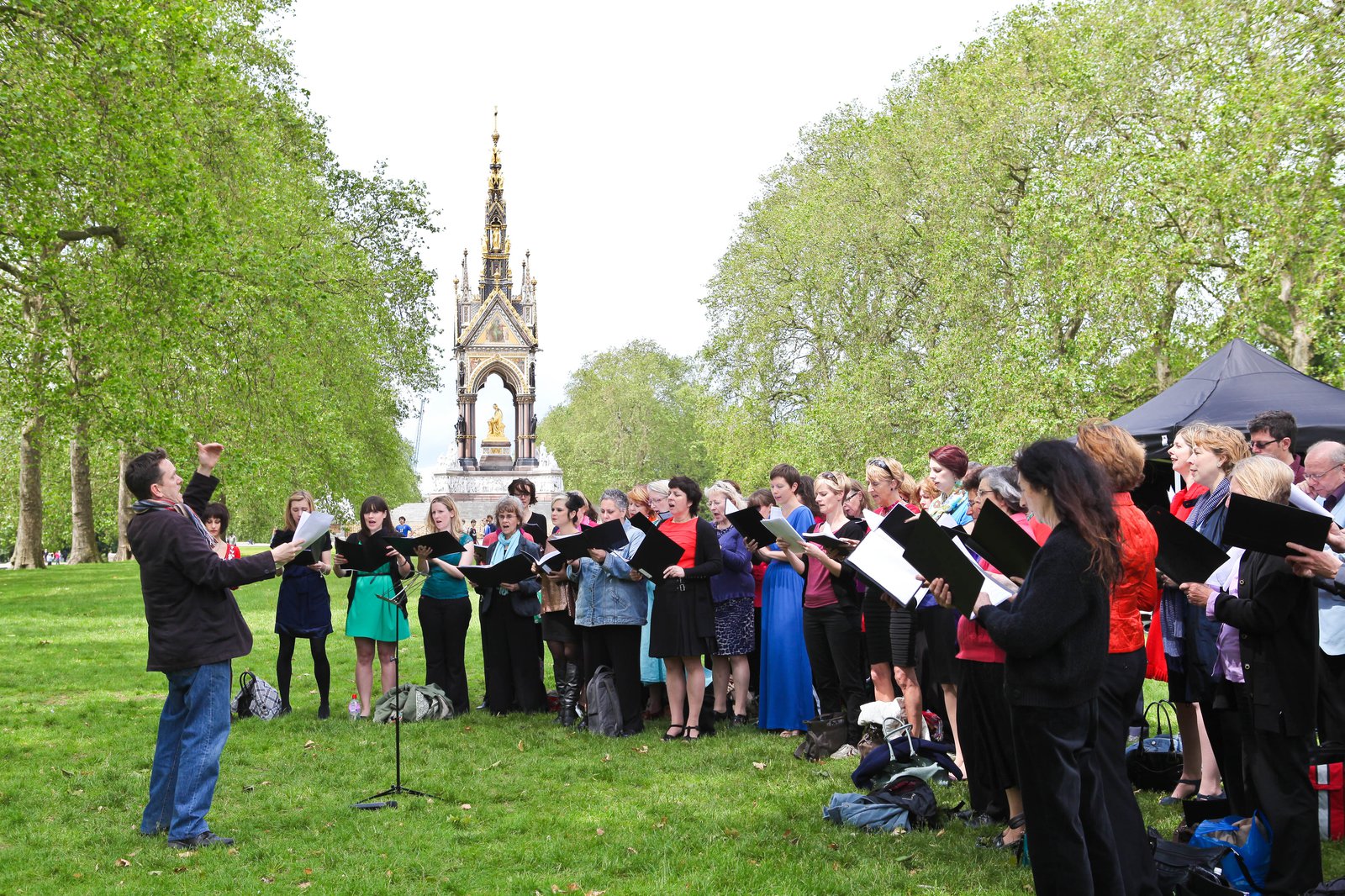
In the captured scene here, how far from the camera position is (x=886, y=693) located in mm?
7762

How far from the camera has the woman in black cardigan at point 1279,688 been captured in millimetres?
4488

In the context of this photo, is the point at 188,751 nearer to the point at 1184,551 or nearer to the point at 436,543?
the point at 436,543

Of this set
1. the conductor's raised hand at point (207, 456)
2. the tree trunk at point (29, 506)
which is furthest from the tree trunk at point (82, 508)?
the conductor's raised hand at point (207, 456)

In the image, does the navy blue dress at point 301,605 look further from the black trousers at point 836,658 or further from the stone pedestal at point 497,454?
the stone pedestal at point 497,454

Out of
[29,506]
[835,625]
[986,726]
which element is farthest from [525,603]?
[29,506]

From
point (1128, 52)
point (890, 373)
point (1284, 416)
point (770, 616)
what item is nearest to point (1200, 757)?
point (1284, 416)

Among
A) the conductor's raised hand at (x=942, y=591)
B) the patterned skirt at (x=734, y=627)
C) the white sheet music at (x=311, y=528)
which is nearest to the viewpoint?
the conductor's raised hand at (x=942, y=591)

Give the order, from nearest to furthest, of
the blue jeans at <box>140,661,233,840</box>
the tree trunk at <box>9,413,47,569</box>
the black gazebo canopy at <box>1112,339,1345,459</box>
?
the blue jeans at <box>140,661,233,840</box> < the black gazebo canopy at <box>1112,339,1345,459</box> < the tree trunk at <box>9,413,47,569</box>

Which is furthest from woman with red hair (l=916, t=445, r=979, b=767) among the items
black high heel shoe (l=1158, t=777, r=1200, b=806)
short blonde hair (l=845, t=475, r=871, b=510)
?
short blonde hair (l=845, t=475, r=871, b=510)

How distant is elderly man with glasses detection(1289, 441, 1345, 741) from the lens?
4.33 m

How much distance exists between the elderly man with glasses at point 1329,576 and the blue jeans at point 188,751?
534cm

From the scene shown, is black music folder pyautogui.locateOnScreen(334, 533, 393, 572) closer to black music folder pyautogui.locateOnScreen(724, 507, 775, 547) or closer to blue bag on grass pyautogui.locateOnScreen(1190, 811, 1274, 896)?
black music folder pyautogui.locateOnScreen(724, 507, 775, 547)

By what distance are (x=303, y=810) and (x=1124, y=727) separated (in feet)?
15.5

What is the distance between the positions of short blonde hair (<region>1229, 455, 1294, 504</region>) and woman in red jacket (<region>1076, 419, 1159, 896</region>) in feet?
1.35
